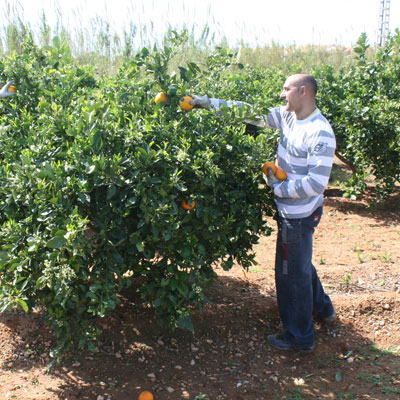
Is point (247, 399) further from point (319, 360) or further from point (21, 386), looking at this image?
point (21, 386)

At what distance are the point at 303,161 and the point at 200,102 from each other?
0.80m

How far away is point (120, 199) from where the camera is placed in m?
2.79

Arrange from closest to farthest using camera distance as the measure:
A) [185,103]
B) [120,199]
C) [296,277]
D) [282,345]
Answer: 1. [120,199]
2. [185,103]
3. [296,277]
4. [282,345]

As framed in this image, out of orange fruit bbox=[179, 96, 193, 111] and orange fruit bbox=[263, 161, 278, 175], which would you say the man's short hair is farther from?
orange fruit bbox=[179, 96, 193, 111]

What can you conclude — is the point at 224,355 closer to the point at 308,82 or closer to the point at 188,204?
the point at 188,204

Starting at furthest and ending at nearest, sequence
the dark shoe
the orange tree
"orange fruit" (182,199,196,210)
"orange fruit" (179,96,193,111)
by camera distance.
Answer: the dark shoe < "orange fruit" (179,96,193,111) < "orange fruit" (182,199,196,210) < the orange tree

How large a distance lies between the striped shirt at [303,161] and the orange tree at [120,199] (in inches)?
8.4

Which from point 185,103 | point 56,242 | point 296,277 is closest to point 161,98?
point 185,103

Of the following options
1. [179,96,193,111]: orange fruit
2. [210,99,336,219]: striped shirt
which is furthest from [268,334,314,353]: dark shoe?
[179,96,193,111]: orange fruit

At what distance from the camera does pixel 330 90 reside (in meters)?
7.19

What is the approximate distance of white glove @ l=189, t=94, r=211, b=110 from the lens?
318 centimetres

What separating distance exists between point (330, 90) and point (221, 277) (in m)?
3.84

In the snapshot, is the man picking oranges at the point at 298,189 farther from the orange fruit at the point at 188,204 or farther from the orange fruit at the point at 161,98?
the orange fruit at the point at 188,204

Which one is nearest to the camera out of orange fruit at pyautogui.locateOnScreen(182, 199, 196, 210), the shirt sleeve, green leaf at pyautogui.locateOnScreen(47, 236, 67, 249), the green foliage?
green leaf at pyautogui.locateOnScreen(47, 236, 67, 249)
